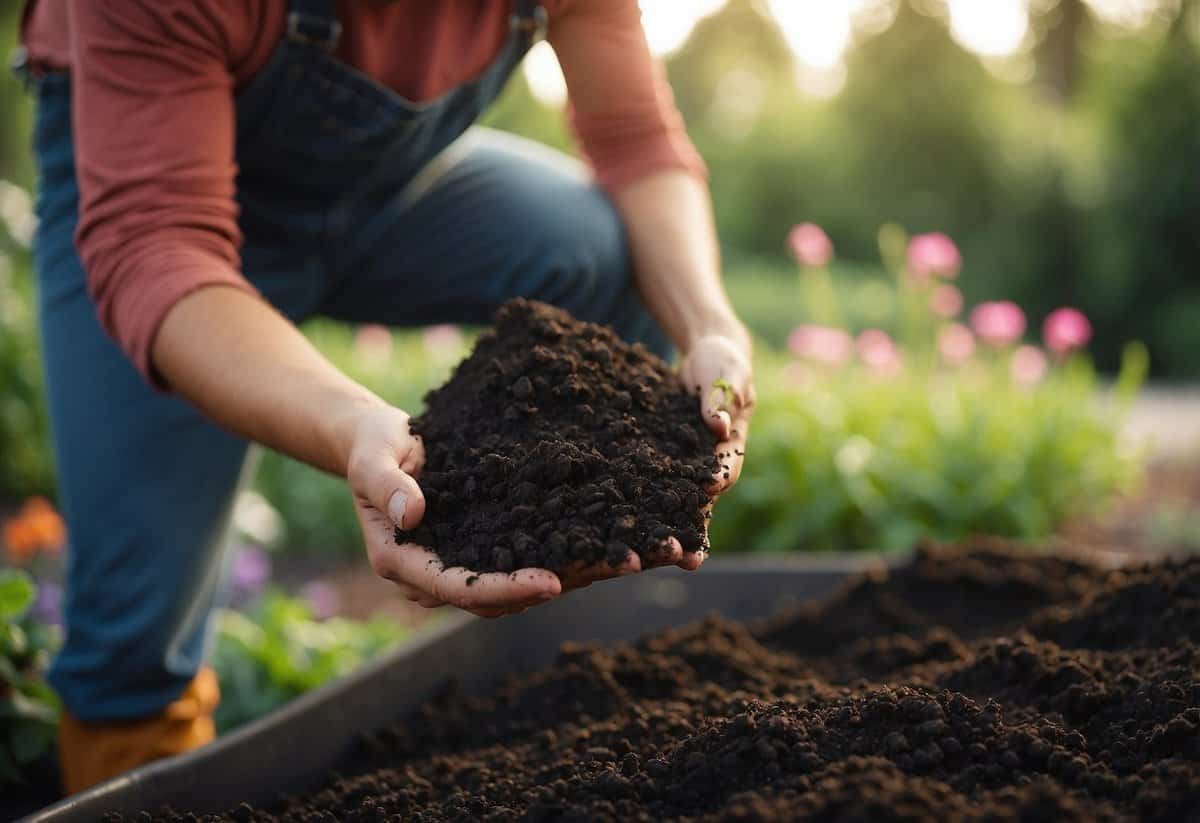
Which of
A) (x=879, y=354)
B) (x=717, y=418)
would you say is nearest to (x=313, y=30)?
(x=717, y=418)

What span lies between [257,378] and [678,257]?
0.83m

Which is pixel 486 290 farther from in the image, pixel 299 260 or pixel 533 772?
pixel 533 772

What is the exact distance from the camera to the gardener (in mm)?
1415

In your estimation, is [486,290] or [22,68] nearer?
[22,68]

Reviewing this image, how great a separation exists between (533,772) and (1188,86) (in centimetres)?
793

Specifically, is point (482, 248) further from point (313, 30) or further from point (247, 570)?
point (247, 570)

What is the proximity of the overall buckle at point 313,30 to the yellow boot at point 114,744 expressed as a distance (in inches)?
44.7

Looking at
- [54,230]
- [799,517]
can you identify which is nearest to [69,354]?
[54,230]

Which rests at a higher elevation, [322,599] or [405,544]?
[405,544]

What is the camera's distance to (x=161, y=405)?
1.84m

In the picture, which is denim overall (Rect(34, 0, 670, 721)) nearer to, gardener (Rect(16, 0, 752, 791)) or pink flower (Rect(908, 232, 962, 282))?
gardener (Rect(16, 0, 752, 791))

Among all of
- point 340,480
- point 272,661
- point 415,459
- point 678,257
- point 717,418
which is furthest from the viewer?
point 340,480

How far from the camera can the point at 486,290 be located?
215cm

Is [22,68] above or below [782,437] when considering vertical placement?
above
